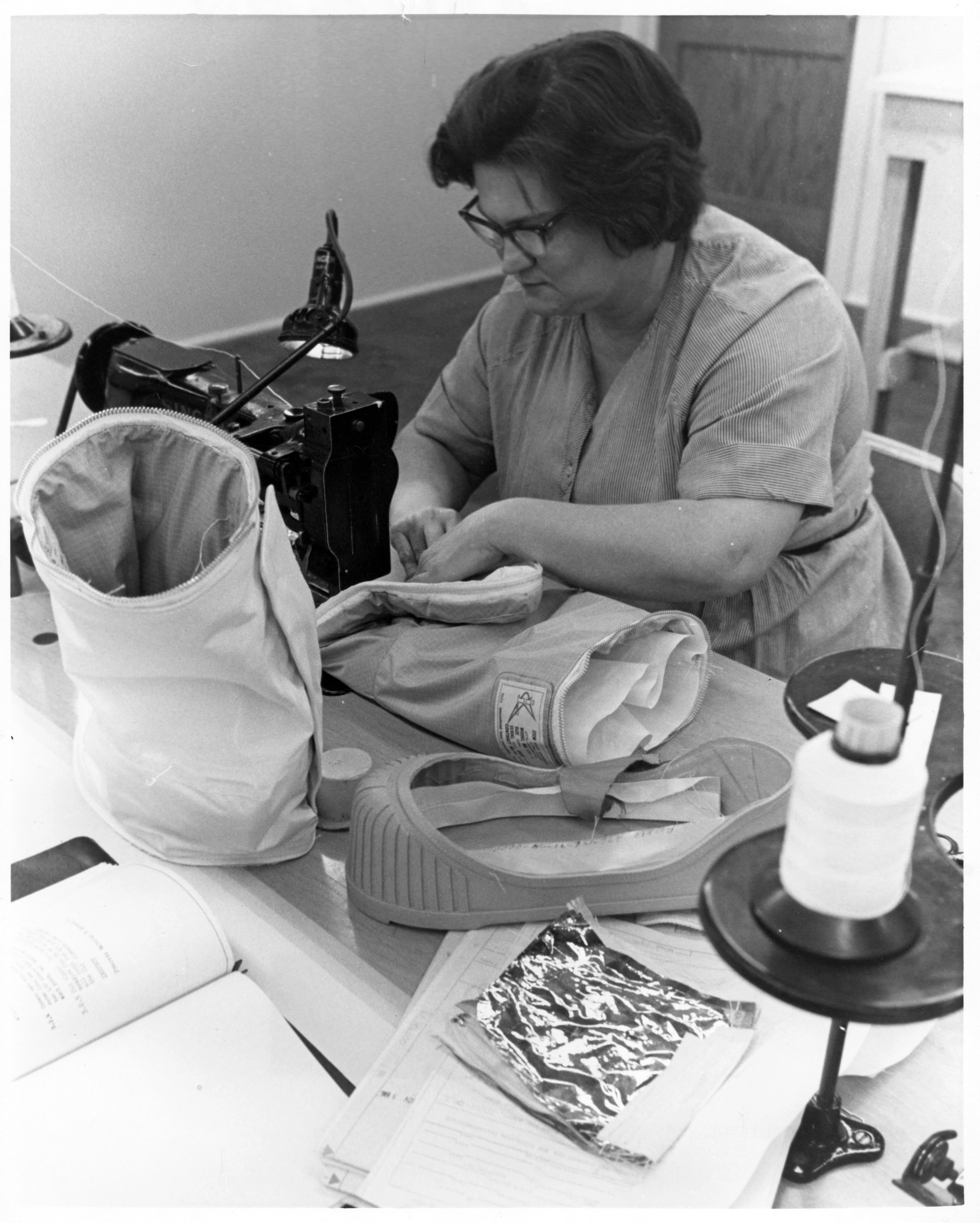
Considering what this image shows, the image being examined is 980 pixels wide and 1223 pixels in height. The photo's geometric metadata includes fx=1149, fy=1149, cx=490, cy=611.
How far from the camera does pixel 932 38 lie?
3.00 m

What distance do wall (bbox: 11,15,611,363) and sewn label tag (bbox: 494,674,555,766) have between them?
1108 mm

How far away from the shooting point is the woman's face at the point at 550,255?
123 centimetres

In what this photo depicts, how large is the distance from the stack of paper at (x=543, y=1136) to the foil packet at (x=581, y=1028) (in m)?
0.01

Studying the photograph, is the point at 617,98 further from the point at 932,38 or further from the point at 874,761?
the point at 932,38

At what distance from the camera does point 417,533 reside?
53.9 inches

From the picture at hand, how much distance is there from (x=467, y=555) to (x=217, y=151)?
4.95 feet

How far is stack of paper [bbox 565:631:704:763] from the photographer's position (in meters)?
1.00

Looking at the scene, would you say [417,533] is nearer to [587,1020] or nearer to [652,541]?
[652,541]

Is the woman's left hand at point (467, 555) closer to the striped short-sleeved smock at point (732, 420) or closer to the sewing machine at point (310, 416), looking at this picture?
the sewing machine at point (310, 416)

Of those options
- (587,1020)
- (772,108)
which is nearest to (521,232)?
(587,1020)

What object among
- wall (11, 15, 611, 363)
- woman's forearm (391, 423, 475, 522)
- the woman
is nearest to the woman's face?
the woman

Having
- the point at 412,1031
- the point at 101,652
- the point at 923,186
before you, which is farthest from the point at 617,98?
the point at 923,186

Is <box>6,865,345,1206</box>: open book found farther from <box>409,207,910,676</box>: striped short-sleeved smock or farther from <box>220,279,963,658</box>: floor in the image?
<box>220,279,963,658</box>: floor

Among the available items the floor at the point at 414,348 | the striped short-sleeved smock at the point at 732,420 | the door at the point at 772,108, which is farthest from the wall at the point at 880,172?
the striped short-sleeved smock at the point at 732,420
